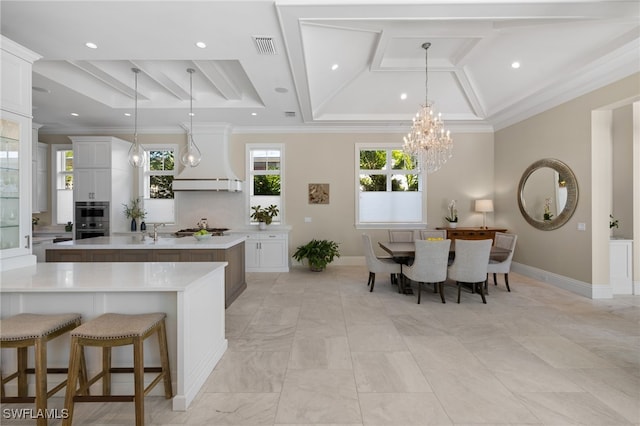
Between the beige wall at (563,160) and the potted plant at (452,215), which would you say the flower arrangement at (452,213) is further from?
the beige wall at (563,160)

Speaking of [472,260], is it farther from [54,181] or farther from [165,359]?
[54,181]

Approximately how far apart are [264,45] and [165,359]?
313 centimetres

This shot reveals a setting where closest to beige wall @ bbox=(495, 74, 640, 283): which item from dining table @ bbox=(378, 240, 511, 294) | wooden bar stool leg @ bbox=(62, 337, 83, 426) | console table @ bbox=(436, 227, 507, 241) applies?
console table @ bbox=(436, 227, 507, 241)

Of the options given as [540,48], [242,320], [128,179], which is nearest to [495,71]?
[540,48]

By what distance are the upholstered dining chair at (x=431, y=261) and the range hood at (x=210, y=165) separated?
157 inches

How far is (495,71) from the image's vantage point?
5188mm

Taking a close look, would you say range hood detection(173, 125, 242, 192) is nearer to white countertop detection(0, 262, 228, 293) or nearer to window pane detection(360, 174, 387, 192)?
window pane detection(360, 174, 387, 192)

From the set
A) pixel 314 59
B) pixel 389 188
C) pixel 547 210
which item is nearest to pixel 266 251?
pixel 389 188

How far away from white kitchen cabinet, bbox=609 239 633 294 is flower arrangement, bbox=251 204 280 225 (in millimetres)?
5869

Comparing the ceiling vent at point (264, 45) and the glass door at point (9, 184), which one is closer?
the glass door at point (9, 184)

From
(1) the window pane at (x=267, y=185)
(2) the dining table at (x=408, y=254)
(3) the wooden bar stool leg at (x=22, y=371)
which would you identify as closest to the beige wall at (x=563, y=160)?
(2) the dining table at (x=408, y=254)

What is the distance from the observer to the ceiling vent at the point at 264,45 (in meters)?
3.29

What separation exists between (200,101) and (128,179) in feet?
9.16

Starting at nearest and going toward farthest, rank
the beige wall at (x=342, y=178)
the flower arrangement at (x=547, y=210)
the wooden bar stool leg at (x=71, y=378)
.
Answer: the wooden bar stool leg at (x=71, y=378) < the flower arrangement at (x=547, y=210) < the beige wall at (x=342, y=178)
